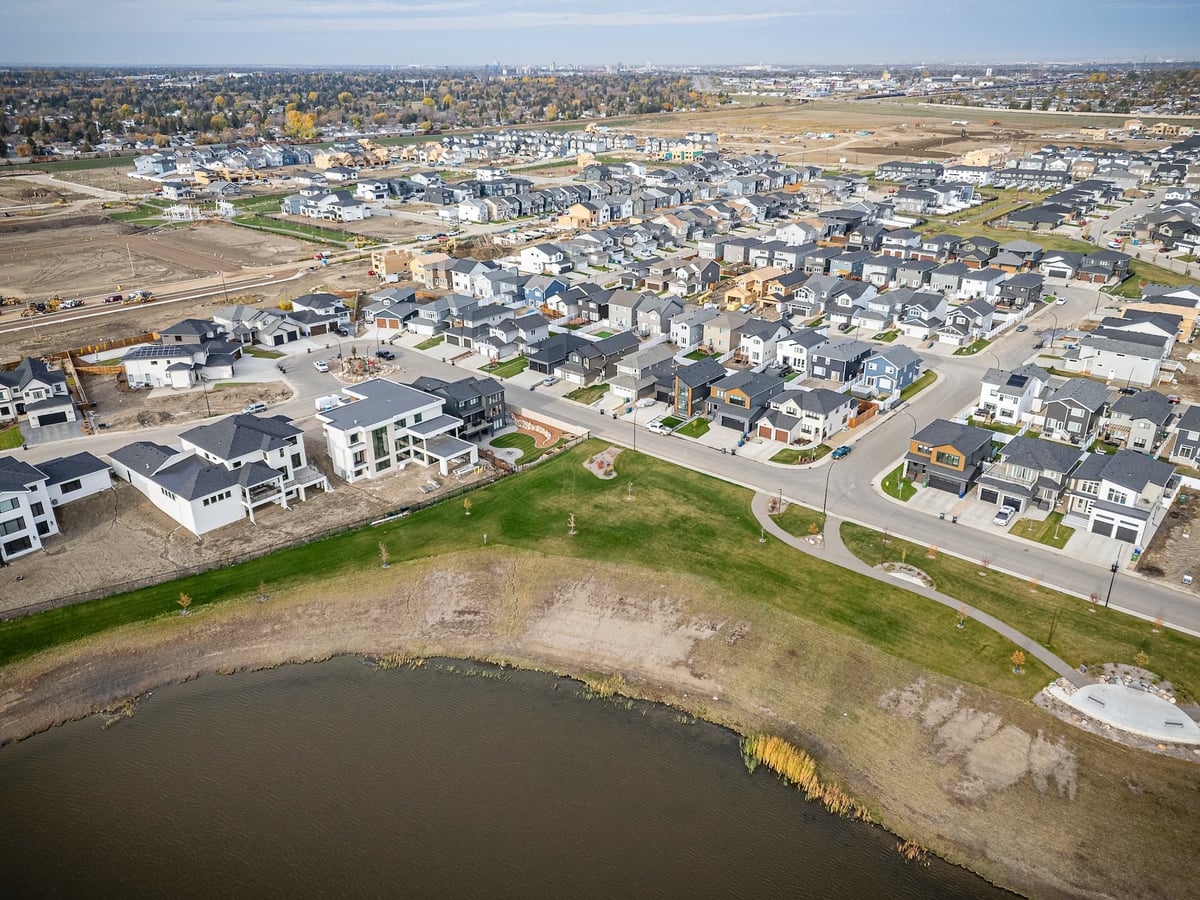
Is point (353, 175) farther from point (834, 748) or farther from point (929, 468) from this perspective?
point (834, 748)

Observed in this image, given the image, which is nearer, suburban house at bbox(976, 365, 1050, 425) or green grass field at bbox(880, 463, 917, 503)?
green grass field at bbox(880, 463, 917, 503)

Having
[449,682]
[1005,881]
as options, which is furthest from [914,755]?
[449,682]

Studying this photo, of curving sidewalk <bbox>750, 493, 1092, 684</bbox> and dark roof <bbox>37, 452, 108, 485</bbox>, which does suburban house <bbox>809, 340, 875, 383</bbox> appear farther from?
dark roof <bbox>37, 452, 108, 485</bbox>

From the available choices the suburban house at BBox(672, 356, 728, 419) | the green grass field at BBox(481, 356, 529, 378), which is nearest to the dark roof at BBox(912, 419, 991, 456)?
the suburban house at BBox(672, 356, 728, 419)

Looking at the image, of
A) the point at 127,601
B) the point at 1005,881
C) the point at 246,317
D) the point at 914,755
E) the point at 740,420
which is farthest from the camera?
the point at 246,317

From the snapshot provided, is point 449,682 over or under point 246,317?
under

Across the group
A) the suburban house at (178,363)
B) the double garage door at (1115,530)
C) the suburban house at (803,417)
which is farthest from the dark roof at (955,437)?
the suburban house at (178,363)

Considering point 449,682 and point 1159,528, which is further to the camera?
point 1159,528

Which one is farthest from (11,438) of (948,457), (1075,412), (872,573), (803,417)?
(1075,412)
